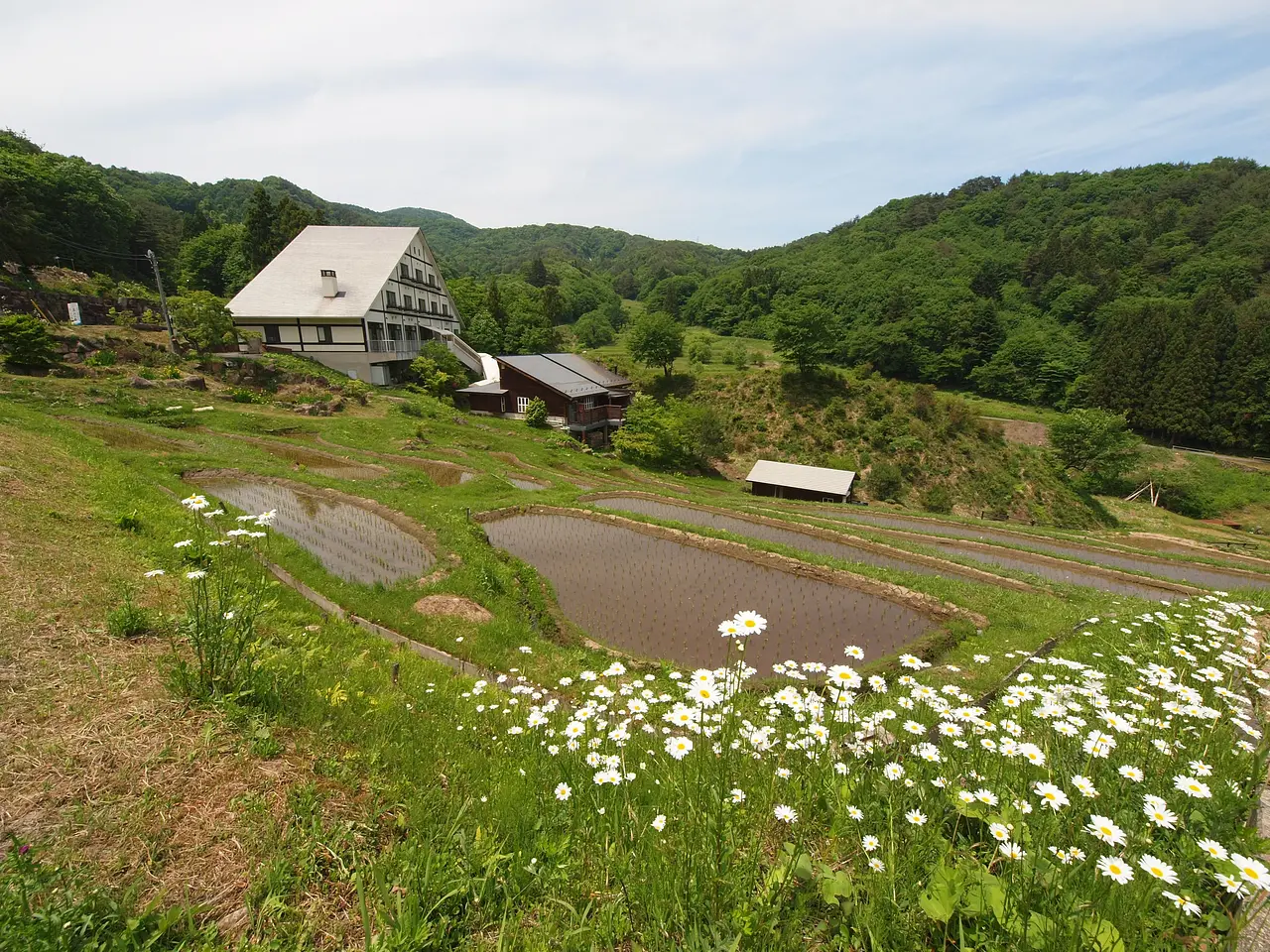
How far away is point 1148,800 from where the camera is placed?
2.73 m

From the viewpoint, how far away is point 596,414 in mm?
45344

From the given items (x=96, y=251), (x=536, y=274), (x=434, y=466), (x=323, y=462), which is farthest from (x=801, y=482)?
(x=536, y=274)

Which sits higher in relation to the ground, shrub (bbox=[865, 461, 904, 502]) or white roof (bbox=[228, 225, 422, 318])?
white roof (bbox=[228, 225, 422, 318])

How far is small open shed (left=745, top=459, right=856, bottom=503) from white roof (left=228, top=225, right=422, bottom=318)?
109 feet

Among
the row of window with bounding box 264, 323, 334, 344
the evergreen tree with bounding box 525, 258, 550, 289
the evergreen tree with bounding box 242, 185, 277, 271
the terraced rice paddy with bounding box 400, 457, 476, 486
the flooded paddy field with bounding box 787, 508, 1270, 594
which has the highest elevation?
the evergreen tree with bounding box 525, 258, 550, 289

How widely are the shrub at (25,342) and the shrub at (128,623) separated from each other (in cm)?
3154

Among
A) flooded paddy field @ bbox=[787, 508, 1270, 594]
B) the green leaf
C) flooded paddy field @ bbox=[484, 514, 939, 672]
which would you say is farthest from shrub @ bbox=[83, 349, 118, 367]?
the green leaf

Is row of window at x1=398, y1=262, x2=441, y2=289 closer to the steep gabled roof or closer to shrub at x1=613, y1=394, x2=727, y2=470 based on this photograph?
the steep gabled roof

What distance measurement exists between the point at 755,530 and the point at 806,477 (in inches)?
783

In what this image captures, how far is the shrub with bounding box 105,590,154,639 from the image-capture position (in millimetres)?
5109

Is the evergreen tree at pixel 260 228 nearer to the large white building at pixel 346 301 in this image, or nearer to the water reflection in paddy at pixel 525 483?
the large white building at pixel 346 301

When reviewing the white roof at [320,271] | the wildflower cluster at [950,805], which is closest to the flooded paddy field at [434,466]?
the white roof at [320,271]

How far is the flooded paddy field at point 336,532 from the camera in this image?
40.2 feet

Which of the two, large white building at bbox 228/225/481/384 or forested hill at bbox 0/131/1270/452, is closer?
large white building at bbox 228/225/481/384
